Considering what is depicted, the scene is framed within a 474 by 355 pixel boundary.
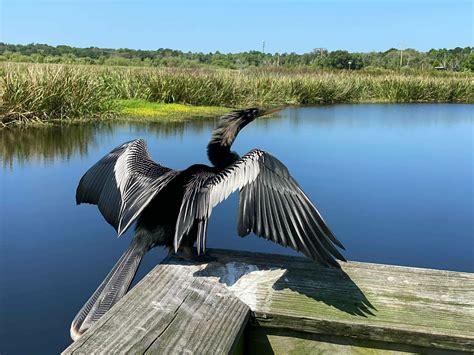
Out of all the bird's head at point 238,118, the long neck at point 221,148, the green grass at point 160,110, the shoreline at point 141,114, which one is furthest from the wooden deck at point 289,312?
the green grass at point 160,110

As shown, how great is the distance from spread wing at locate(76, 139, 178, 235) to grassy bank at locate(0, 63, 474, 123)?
6519 mm

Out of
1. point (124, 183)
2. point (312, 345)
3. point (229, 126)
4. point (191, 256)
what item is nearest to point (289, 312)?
point (312, 345)

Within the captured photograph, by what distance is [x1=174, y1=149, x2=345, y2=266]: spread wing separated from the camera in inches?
69.7

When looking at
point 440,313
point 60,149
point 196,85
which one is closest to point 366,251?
point 440,313

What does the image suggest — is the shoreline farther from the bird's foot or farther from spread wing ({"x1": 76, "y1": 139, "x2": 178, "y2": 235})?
the bird's foot

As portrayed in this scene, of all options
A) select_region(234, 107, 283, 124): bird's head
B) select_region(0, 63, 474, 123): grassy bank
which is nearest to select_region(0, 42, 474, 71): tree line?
select_region(0, 63, 474, 123): grassy bank

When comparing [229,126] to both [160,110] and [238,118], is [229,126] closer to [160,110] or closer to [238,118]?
[238,118]

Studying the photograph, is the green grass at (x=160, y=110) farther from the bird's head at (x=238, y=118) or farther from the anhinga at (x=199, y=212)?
the anhinga at (x=199, y=212)

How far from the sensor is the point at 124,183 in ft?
7.95

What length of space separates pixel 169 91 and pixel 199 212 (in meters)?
11.9

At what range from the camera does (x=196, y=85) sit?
1379 cm

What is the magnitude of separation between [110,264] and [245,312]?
229cm

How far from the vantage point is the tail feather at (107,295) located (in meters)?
1.75

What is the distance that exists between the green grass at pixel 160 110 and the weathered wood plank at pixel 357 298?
9.16 meters
